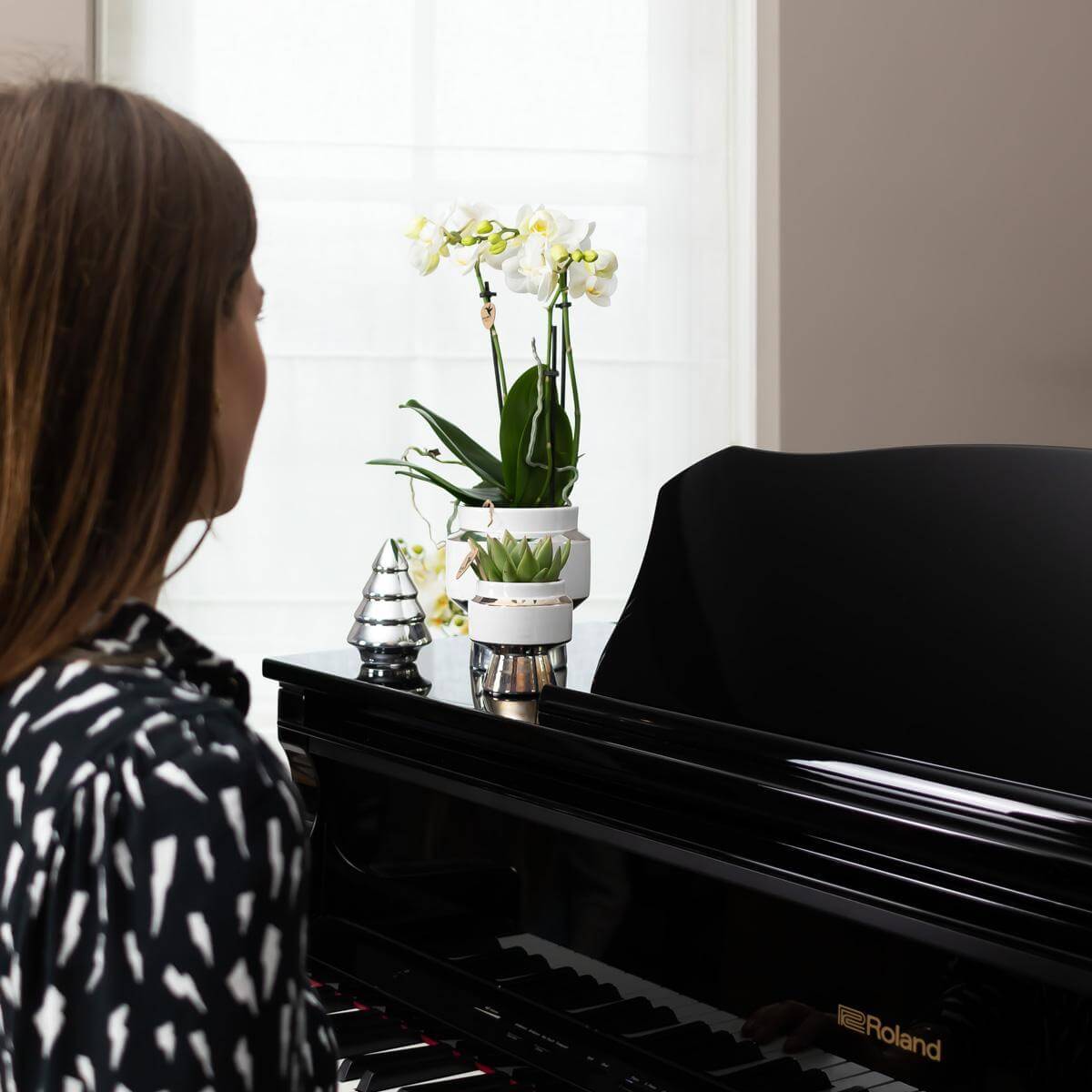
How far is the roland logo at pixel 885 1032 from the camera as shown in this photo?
3.22 feet

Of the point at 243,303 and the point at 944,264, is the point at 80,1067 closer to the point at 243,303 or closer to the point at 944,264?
the point at 243,303

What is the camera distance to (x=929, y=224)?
11.0 ft

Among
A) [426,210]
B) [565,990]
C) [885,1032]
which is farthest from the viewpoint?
[426,210]

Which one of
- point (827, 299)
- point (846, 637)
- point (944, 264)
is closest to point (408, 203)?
point (827, 299)

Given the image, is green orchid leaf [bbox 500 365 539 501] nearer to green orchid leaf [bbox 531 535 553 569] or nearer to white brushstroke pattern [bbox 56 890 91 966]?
green orchid leaf [bbox 531 535 553 569]

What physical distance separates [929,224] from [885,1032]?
2718 mm

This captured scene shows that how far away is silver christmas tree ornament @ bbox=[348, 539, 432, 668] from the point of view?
155cm

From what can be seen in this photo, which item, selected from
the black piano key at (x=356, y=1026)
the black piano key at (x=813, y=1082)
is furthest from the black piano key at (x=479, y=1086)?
the black piano key at (x=813, y=1082)

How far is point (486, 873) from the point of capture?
4.34 feet

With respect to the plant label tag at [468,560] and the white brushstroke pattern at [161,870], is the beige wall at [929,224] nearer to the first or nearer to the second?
the plant label tag at [468,560]

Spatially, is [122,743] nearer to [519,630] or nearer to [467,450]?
[519,630]

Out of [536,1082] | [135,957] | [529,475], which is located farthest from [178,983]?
[529,475]

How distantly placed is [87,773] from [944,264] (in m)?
3.17

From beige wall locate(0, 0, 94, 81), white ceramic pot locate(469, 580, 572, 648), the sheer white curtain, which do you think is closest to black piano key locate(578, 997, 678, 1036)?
white ceramic pot locate(469, 580, 572, 648)
